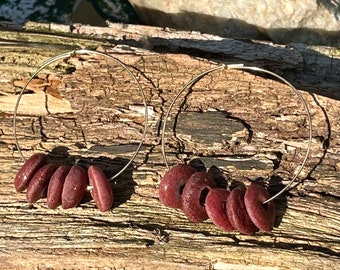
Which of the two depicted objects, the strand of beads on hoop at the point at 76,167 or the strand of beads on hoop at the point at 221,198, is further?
the strand of beads on hoop at the point at 76,167

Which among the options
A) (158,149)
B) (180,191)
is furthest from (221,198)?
(158,149)

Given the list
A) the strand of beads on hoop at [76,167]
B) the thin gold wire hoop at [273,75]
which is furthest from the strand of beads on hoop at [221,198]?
the strand of beads on hoop at [76,167]

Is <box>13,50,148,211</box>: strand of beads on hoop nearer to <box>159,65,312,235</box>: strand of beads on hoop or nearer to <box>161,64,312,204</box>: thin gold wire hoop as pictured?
<box>161,64,312,204</box>: thin gold wire hoop

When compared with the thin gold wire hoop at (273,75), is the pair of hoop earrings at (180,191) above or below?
below

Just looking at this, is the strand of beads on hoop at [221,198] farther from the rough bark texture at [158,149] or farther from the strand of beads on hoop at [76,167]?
the strand of beads on hoop at [76,167]

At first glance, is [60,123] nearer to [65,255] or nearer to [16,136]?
[16,136]

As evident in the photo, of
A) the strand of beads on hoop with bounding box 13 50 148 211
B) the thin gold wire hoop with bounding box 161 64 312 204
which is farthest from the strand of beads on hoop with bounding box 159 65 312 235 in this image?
the strand of beads on hoop with bounding box 13 50 148 211
